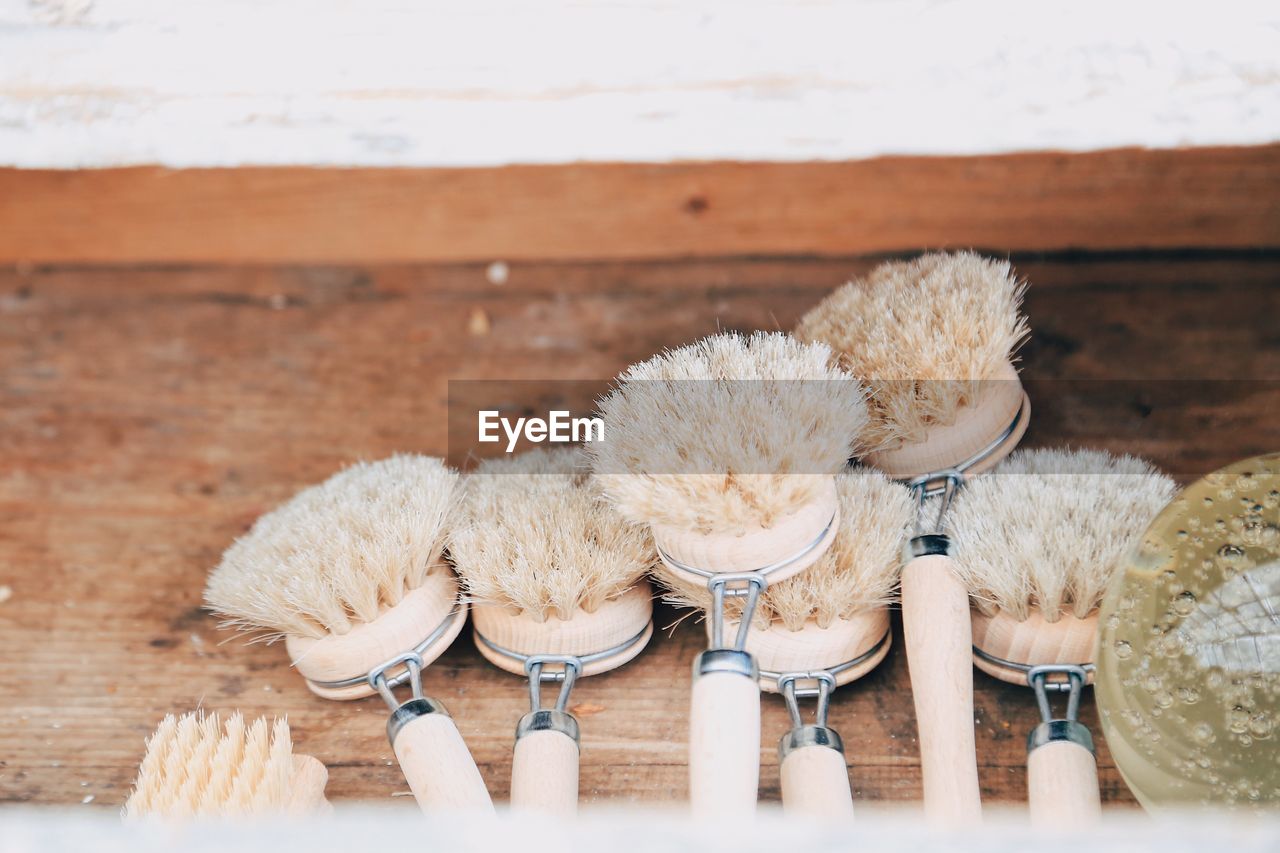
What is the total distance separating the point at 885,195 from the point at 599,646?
1.56 ft

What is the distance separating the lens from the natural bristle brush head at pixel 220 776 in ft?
1.40

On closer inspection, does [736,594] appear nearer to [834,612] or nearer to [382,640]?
[834,612]

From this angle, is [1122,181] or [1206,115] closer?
[1206,115]

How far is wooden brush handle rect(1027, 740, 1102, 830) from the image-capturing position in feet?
1.42

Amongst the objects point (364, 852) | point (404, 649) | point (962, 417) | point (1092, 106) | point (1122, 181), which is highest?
point (1122, 181)

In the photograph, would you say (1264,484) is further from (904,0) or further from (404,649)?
(404,649)

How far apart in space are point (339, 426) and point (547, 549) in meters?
0.31

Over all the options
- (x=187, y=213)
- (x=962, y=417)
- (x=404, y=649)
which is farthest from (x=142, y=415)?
(x=962, y=417)

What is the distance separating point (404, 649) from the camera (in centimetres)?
54

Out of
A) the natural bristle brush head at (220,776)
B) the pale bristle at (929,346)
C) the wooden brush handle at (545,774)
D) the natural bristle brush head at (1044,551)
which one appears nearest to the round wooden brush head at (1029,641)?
the natural bristle brush head at (1044,551)

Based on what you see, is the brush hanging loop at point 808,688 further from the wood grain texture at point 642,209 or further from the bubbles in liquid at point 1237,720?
the wood grain texture at point 642,209

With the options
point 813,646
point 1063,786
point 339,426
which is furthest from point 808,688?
point 339,426

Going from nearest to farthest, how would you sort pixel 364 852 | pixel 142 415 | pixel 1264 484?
pixel 364 852 → pixel 1264 484 → pixel 142 415

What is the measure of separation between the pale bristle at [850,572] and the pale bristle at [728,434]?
46 millimetres
